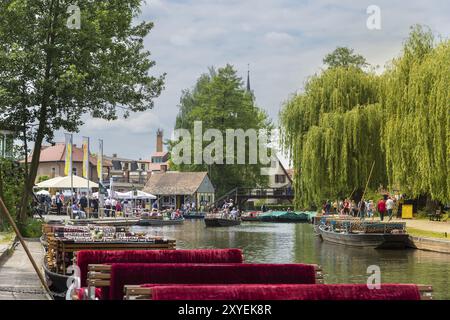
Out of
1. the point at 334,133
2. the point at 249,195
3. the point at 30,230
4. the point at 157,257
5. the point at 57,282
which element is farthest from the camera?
the point at 249,195

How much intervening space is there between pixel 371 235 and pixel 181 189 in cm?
5744

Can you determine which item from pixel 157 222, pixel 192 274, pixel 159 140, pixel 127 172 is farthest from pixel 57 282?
pixel 159 140

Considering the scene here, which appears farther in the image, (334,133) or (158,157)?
(158,157)

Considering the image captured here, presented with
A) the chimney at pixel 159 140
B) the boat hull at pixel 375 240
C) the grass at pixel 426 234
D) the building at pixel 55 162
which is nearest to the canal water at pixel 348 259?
the boat hull at pixel 375 240

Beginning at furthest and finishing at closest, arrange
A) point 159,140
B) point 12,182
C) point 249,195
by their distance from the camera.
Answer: point 159,140, point 249,195, point 12,182

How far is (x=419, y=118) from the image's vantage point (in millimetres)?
37125

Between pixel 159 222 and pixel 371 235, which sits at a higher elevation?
pixel 371 235

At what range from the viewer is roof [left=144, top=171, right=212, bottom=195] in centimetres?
8796

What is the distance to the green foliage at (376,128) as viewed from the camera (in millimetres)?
36188

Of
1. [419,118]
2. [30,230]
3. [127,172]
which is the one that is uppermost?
[127,172]

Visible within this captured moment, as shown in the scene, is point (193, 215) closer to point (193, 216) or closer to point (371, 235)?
point (193, 216)
